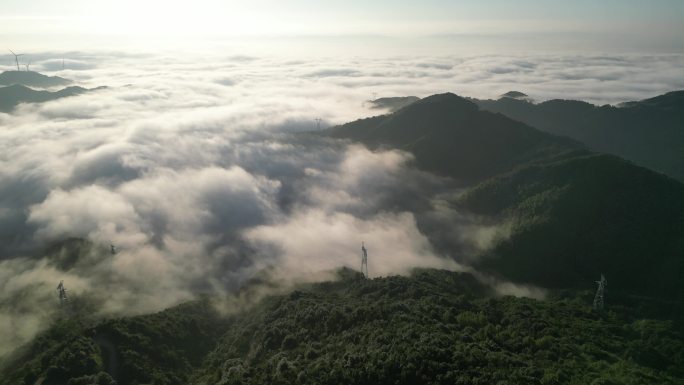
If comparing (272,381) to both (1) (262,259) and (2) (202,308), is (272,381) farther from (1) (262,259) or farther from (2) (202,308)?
(1) (262,259)

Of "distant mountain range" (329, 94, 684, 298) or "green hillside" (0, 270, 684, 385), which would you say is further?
"distant mountain range" (329, 94, 684, 298)

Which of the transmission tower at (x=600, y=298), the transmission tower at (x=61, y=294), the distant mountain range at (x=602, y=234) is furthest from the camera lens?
the distant mountain range at (x=602, y=234)

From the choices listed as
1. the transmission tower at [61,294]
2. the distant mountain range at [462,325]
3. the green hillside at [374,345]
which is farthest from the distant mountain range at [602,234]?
the transmission tower at [61,294]

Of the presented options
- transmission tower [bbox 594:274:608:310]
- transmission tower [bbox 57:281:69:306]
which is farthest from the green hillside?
transmission tower [bbox 57:281:69:306]

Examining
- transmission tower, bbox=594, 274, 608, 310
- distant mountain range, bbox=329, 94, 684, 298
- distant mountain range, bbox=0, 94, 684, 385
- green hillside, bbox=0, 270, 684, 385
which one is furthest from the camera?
distant mountain range, bbox=329, 94, 684, 298

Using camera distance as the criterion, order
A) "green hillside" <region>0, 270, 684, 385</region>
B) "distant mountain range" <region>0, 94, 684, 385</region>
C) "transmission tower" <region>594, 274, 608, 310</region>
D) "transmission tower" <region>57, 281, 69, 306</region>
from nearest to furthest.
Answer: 1. "green hillside" <region>0, 270, 684, 385</region>
2. "distant mountain range" <region>0, 94, 684, 385</region>
3. "transmission tower" <region>594, 274, 608, 310</region>
4. "transmission tower" <region>57, 281, 69, 306</region>

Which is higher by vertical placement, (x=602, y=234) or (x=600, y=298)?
(x=602, y=234)

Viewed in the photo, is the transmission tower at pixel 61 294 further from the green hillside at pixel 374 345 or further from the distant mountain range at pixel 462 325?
the green hillside at pixel 374 345

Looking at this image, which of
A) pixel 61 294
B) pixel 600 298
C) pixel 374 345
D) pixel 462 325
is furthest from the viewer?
pixel 61 294

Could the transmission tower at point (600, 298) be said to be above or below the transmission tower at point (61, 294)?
above

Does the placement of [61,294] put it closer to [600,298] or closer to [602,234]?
[600,298]

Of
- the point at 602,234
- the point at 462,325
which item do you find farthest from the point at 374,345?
the point at 602,234

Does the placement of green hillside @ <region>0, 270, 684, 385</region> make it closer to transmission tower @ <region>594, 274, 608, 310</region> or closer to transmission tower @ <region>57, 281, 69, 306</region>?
transmission tower @ <region>594, 274, 608, 310</region>

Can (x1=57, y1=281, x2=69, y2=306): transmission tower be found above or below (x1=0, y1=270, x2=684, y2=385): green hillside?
below
